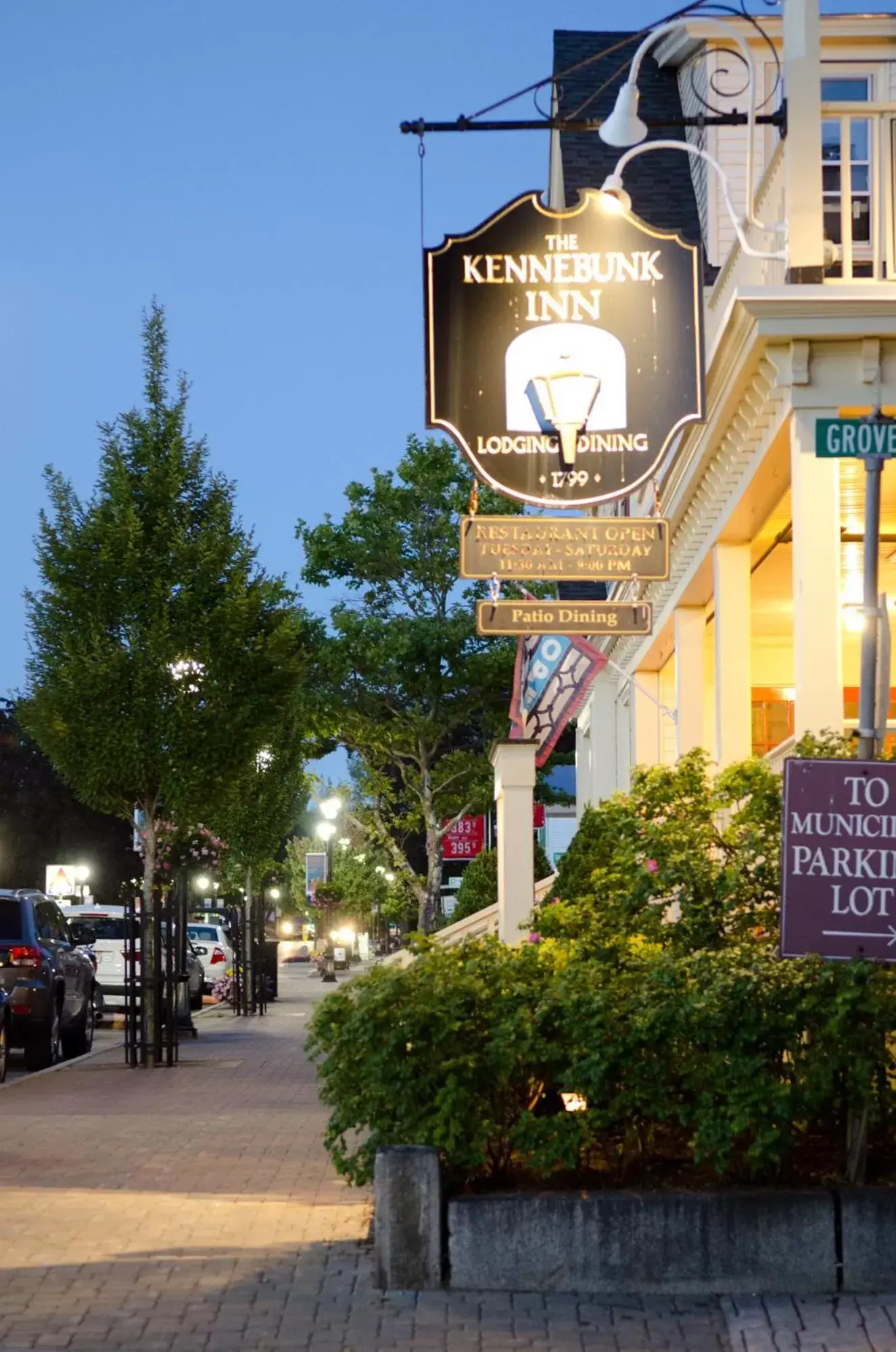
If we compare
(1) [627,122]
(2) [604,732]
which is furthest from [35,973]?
(1) [627,122]

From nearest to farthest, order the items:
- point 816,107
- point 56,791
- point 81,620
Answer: point 816,107, point 81,620, point 56,791

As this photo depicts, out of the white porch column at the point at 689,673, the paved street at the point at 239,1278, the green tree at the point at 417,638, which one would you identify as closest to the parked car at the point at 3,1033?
the paved street at the point at 239,1278

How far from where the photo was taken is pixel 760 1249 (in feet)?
24.1

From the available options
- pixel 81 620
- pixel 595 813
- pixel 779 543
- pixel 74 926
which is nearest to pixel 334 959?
pixel 74 926

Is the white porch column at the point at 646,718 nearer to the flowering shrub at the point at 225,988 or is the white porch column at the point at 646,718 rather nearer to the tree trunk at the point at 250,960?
the tree trunk at the point at 250,960

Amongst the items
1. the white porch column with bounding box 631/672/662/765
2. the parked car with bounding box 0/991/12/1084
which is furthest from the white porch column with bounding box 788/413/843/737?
the white porch column with bounding box 631/672/662/765

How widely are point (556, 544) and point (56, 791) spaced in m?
48.6

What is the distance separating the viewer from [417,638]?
4278 cm

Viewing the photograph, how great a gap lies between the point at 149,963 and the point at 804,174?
42.1ft

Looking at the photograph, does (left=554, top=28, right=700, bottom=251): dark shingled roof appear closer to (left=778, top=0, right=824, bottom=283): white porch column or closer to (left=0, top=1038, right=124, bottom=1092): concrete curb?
(left=778, top=0, right=824, bottom=283): white porch column

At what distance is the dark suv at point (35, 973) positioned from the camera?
2002 cm

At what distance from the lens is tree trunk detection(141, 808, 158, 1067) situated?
20.7 metres

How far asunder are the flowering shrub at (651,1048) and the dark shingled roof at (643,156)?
1096 cm

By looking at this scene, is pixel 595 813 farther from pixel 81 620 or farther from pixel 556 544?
pixel 81 620
